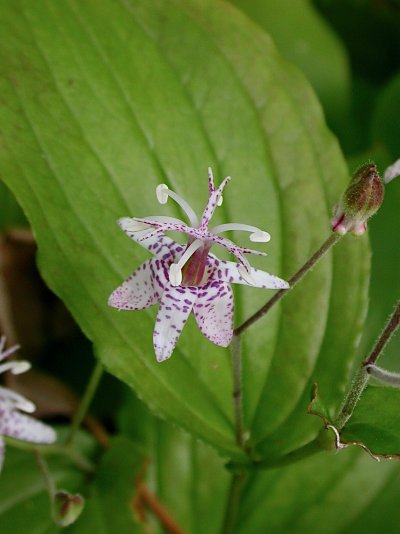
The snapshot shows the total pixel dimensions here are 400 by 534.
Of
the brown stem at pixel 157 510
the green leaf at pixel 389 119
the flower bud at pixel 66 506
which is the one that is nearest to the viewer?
the flower bud at pixel 66 506

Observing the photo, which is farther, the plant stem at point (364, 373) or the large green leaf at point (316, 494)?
the large green leaf at point (316, 494)

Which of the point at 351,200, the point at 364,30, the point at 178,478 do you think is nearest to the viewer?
the point at 351,200

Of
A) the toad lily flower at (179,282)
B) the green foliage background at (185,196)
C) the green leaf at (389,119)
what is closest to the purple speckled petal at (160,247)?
the toad lily flower at (179,282)

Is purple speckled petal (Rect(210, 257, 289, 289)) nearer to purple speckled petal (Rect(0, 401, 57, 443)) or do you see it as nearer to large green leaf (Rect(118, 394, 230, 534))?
purple speckled petal (Rect(0, 401, 57, 443))

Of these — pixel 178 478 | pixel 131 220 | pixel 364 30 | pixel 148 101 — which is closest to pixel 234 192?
pixel 148 101

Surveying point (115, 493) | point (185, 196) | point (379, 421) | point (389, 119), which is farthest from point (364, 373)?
point (389, 119)

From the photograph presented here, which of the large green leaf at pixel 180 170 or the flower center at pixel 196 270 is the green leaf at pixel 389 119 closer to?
the large green leaf at pixel 180 170

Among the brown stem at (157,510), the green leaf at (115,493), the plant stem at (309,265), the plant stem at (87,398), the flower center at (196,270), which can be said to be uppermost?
the plant stem at (309,265)

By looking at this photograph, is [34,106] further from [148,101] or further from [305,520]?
[305,520]
